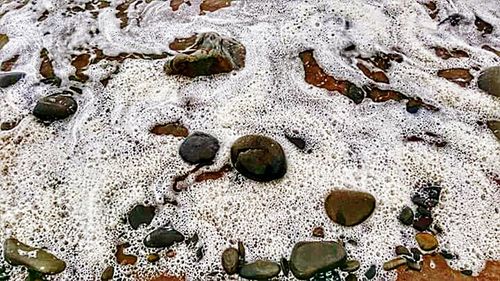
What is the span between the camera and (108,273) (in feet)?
11.9

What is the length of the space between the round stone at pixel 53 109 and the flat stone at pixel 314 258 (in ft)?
8.38

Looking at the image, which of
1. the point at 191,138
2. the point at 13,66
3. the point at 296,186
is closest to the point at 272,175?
the point at 296,186

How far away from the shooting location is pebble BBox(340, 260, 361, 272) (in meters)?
3.58

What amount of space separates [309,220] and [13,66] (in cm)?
365

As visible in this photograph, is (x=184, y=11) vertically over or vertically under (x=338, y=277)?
over

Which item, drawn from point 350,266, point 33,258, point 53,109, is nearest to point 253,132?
point 350,266

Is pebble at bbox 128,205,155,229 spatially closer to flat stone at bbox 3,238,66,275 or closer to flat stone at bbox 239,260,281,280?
flat stone at bbox 3,238,66,275

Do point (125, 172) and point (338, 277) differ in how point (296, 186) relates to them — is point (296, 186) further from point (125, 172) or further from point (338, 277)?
point (125, 172)

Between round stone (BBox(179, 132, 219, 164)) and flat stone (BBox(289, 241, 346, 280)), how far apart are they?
112cm

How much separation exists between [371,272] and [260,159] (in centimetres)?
122

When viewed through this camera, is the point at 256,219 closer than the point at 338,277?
No

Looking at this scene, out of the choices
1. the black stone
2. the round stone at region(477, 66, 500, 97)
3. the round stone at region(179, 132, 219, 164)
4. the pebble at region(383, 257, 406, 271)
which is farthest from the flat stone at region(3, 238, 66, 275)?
the round stone at region(477, 66, 500, 97)

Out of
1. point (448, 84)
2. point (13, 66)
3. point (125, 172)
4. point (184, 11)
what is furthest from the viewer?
point (184, 11)

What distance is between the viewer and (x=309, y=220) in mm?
3854
